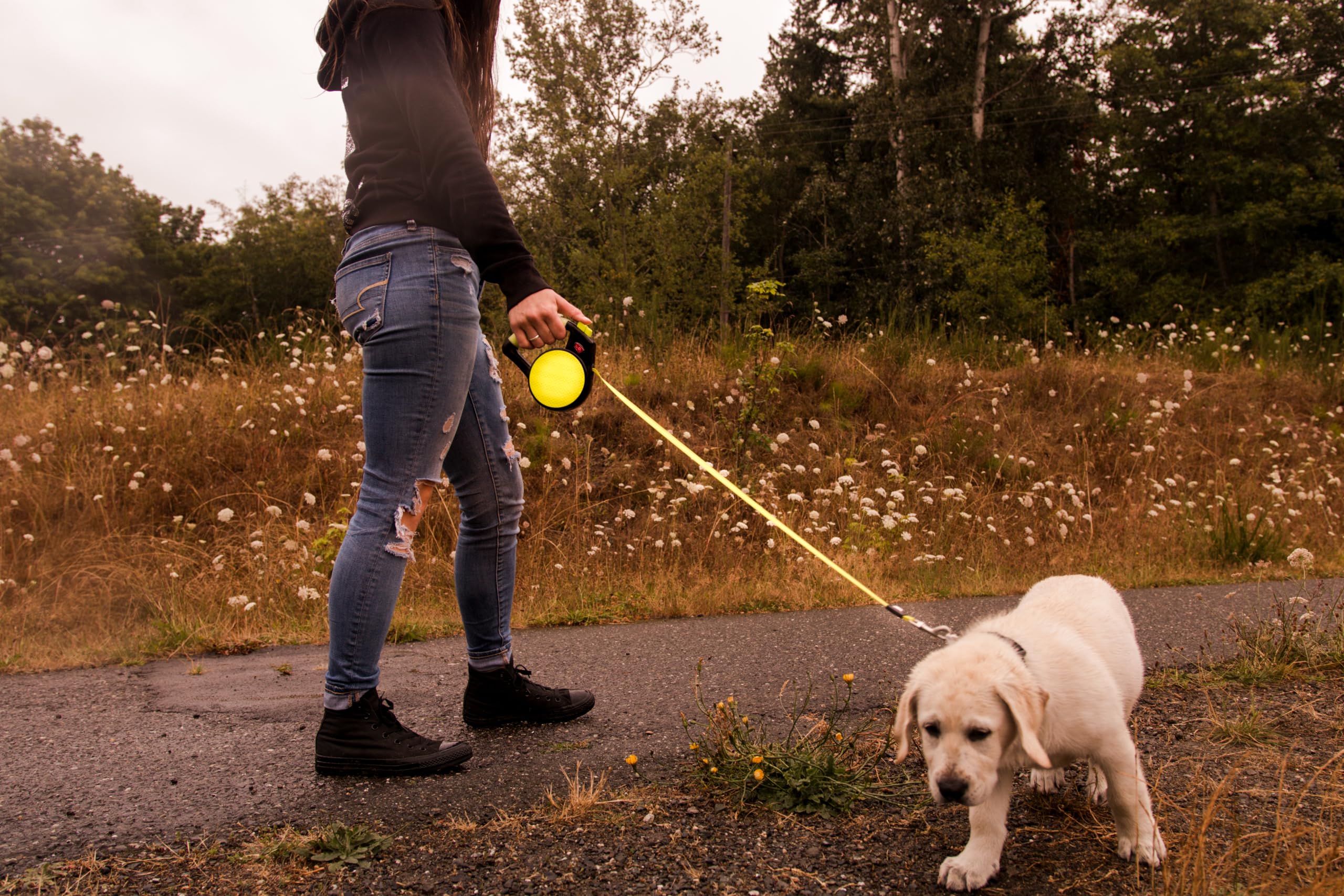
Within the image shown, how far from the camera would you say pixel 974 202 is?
23375mm

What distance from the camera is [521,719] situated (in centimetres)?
294

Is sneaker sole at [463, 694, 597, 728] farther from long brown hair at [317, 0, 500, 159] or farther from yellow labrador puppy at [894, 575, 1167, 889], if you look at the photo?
long brown hair at [317, 0, 500, 159]

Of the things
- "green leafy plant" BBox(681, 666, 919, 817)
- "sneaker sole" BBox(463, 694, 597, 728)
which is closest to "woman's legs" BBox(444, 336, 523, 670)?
"sneaker sole" BBox(463, 694, 597, 728)

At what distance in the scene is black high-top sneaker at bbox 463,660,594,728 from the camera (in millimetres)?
2912

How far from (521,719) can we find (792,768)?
3.41 feet

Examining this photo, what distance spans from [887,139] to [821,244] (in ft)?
17.9

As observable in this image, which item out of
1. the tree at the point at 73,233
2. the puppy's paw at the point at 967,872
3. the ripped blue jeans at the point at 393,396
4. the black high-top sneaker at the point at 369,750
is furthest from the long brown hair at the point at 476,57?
the tree at the point at 73,233

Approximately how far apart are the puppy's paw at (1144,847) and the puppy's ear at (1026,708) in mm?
357

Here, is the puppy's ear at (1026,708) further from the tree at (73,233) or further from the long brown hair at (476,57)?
the tree at (73,233)

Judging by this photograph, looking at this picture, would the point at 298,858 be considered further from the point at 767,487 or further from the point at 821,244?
the point at 821,244

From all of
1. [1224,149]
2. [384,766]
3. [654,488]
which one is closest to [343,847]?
[384,766]

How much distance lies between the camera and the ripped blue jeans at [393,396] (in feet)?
7.91

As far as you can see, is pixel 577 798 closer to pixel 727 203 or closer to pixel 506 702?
pixel 506 702

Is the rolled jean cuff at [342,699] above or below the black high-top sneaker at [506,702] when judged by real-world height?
above
